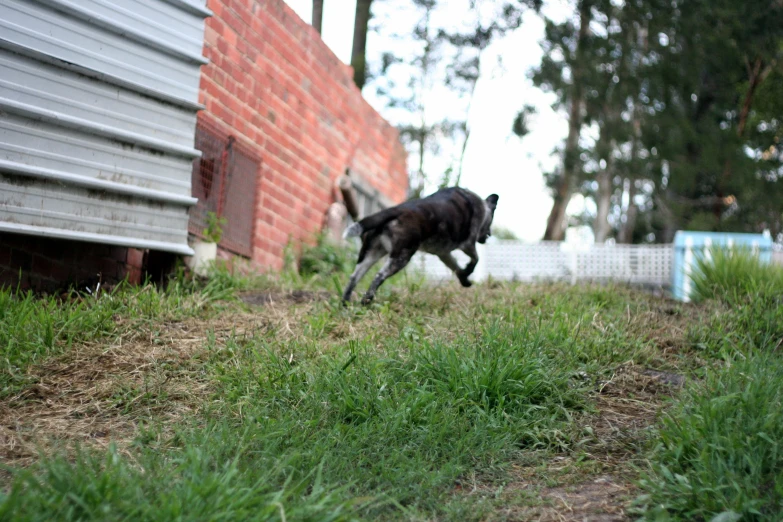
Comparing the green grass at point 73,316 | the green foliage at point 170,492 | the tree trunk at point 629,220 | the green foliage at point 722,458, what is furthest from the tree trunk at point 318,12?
the tree trunk at point 629,220

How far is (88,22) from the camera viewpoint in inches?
223

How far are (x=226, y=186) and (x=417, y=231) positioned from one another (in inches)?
88.0

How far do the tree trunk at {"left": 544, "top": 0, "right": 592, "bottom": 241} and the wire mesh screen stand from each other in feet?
54.8

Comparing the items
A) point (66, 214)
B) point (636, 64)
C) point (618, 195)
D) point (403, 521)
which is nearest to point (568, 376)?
point (403, 521)

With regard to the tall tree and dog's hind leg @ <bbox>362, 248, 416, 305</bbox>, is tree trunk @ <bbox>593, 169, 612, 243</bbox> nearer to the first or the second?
the tall tree

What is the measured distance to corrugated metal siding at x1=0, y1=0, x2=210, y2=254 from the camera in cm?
529

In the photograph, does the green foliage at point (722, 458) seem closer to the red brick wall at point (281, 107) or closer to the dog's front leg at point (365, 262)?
the dog's front leg at point (365, 262)

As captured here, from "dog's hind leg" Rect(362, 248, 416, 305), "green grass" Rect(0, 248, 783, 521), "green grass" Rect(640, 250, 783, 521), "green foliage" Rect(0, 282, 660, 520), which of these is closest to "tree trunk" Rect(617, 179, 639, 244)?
"green grass" Rect(0, 248, 783, 521)

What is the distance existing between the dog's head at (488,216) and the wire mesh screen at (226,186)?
2.36 m

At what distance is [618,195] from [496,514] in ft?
97.7

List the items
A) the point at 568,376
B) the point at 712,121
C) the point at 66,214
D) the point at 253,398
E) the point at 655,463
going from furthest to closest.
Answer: the point at 712,121 < the point at 66,214 < the point at 568,376 < the point at 253,398 < the point at 655,463

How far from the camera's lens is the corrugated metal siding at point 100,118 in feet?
17.4

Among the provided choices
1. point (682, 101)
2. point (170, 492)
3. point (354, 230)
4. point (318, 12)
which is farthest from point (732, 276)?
point (682, 101)

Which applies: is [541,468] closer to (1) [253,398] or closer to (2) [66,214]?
(1) [253,398]
